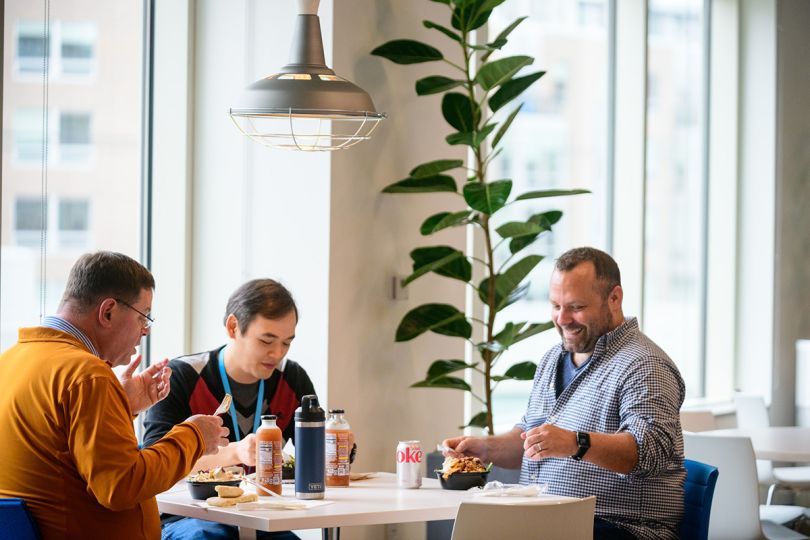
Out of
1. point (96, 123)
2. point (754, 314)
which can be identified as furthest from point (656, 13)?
point (96, 123)

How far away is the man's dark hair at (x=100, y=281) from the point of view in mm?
2676

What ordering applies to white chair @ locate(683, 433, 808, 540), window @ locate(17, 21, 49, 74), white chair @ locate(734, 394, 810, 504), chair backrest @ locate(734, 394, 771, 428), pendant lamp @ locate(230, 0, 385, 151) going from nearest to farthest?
pendant lamp @ locate(230, 0, 385, 151) < window @ locate(17, 21, 49, 74) < white chair @ locate(683, 433, 808, 540) < white chair @ locate(734, 394, 810, 504) < chair backrest @ locate(734, 394, 771, 428)

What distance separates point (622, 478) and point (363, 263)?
1624 millimetres

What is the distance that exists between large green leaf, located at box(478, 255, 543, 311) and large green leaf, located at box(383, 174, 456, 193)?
39 centimetres

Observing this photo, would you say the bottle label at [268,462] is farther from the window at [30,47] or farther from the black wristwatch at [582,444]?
the window at [30,47]

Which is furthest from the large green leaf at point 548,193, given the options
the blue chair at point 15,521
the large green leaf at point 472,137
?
the blue chair at point 15,521

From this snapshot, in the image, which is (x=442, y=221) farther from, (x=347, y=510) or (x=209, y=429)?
(x=209, y=429)

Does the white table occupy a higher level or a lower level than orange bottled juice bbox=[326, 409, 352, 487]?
lower

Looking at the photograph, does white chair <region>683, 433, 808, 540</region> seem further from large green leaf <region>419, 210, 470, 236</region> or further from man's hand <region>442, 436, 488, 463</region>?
large green leaf <region>419, 210, 470, 236</region>

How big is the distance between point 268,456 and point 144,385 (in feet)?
1.22

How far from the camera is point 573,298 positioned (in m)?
3.53

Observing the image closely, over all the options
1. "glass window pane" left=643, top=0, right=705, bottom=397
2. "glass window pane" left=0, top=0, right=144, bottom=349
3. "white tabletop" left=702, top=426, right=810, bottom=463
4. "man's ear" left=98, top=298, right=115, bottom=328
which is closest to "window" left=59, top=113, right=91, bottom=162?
"glass window pane" left=0, top=0, right=144, bottom=349

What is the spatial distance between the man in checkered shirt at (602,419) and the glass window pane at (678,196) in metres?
4.01

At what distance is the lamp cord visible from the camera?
4.05 m
